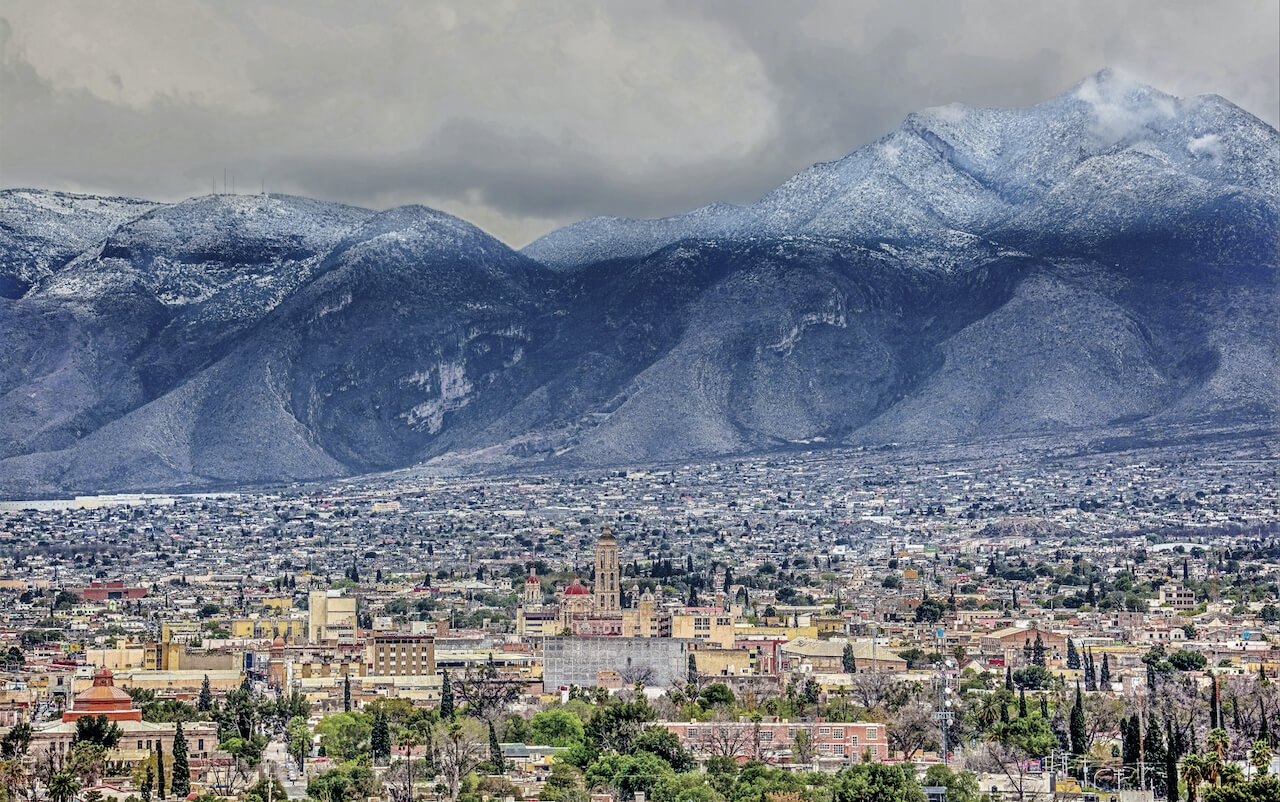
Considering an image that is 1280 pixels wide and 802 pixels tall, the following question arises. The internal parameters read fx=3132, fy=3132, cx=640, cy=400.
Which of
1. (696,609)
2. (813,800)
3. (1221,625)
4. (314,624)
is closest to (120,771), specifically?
(813,800)

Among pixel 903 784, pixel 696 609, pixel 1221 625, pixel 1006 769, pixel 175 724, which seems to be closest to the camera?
pixel 903 784

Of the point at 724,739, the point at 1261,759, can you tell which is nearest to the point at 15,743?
the point at 724,739

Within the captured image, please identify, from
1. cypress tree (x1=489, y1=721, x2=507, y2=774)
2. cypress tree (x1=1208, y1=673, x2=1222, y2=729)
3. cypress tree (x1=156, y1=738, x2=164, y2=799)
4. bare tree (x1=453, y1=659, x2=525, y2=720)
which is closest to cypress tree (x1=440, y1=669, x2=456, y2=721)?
bare tree (x1=453, y1=659, x2=525, y2=720)

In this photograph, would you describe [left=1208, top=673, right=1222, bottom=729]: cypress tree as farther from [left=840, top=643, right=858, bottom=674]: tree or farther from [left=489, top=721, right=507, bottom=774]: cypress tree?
[left=840, top=643, right=858, bottom=674]: tree

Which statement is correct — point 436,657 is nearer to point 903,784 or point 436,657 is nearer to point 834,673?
point 834,673

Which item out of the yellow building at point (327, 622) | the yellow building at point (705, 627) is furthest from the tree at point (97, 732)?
the yellow building at point (327, 622)

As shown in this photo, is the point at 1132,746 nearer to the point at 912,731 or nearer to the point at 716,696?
the point at 912,731
